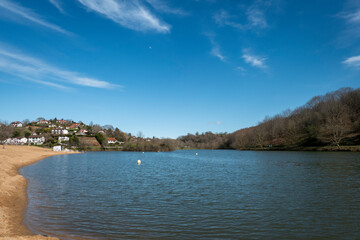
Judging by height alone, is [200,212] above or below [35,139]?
below

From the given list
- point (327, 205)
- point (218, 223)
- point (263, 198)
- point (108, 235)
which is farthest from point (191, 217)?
point (327, 205)

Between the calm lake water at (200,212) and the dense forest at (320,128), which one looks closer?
the calm lake water at (200,212)

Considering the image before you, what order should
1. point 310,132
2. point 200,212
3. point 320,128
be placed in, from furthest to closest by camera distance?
1. point 310,132
2. point 320,128
3. point 200,212

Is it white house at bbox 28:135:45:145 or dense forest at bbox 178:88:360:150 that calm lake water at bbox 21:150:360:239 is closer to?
dense forest at bbox 178:88:360:150

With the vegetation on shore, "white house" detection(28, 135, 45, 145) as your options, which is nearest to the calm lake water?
the vegetation on shore

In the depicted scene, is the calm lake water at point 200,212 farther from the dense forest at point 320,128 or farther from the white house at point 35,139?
the white house at point 35,139

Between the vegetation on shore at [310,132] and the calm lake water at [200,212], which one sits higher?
the vegetation on shore at [310,132]

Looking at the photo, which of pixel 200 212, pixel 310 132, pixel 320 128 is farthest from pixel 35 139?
pixel 200 212

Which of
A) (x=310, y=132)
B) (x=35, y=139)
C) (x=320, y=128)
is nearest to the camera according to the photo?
(x=320, y=128)

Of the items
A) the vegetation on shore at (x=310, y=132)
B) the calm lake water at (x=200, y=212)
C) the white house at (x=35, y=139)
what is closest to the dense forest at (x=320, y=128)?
the vegetation on shore at (x=310, y=132)

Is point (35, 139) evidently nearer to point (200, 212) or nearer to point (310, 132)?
point (310, 132)

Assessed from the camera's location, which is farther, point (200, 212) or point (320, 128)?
point (320, 128)

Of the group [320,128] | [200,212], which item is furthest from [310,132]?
[200,212]

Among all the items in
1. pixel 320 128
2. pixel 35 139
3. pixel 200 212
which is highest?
pixel 320 128
